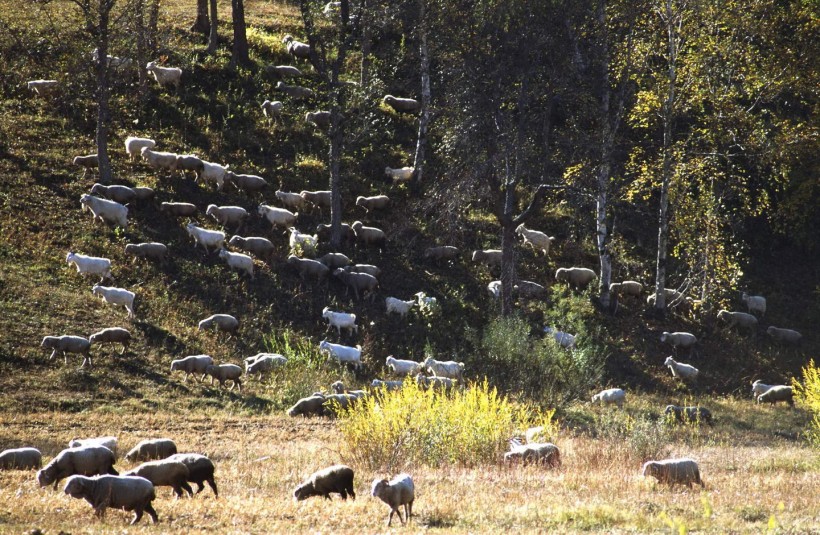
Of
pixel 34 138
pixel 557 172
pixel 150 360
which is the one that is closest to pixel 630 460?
pixel 150 360

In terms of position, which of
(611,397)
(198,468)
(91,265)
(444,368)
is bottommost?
(611,397)

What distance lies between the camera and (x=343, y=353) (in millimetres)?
23172

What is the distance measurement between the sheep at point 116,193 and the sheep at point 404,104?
544 inches

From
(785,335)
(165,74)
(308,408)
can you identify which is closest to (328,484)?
(308,408)

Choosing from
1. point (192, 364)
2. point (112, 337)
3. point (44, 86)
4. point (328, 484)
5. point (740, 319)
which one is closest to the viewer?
point (328, 484)

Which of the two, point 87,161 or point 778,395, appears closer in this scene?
point 778,395

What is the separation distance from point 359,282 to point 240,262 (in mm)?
3393

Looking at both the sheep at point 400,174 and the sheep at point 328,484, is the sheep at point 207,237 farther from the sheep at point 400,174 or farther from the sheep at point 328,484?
the sheep at point 328,484

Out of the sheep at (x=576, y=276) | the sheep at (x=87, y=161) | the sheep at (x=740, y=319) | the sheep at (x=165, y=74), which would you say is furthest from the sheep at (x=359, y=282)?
the sheep at (x=165, y=74)

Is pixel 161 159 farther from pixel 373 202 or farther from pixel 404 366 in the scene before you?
pixel 404 366

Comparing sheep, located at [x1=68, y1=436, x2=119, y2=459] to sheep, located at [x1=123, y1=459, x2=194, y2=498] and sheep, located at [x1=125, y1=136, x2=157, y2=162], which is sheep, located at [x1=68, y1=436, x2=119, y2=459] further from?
sheep, located at [x1=125, y1=136, x2=157, y2=162]

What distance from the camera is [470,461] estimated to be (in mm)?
15109

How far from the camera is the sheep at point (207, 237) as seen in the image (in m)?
27.2

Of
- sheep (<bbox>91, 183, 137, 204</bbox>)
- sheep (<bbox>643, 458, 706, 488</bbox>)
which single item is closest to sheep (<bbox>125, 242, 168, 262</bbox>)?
sheep (<bbox>91, 183, 137, 204</bbox>)
